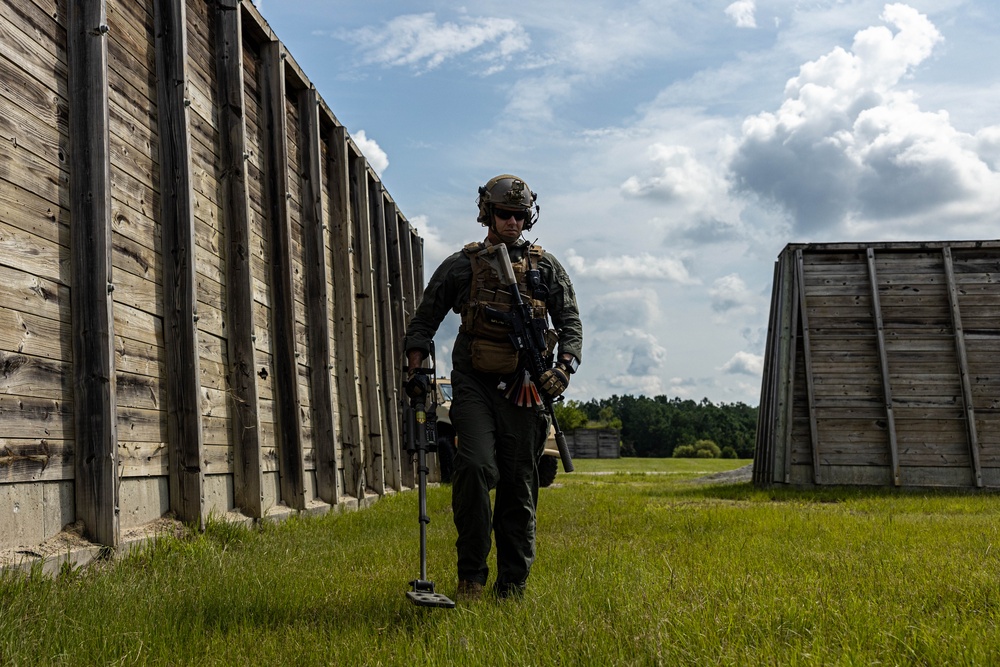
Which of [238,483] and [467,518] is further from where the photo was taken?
[238,483]

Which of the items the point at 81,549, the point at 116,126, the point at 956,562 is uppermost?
the point at 116,126

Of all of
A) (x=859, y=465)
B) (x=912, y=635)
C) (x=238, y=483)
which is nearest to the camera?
(x=912, y=635)

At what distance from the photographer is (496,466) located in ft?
14.3

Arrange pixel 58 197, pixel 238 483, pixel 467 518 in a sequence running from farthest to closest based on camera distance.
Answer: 1. pixel 238 483
2. pixel 58 197
3. pixel 467 518

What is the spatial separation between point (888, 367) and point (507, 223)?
10153 mm

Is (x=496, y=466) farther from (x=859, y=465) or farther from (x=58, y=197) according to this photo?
(x=859, y=465)

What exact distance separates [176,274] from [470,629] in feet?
11.8

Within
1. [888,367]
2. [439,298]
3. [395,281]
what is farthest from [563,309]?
[395,281]

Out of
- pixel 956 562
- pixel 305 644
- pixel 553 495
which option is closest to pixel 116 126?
pixel 305 644

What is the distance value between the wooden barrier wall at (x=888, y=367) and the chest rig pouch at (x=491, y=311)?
370 inches

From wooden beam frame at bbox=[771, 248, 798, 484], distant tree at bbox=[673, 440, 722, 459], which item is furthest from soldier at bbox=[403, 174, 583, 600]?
distant tree at bbox=[673, 440, 722, 459]

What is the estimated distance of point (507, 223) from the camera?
4.68 m

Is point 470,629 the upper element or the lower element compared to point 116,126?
lower

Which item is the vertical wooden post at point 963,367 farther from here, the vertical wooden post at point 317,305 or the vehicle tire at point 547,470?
the vertical wooden post at point 317,305
